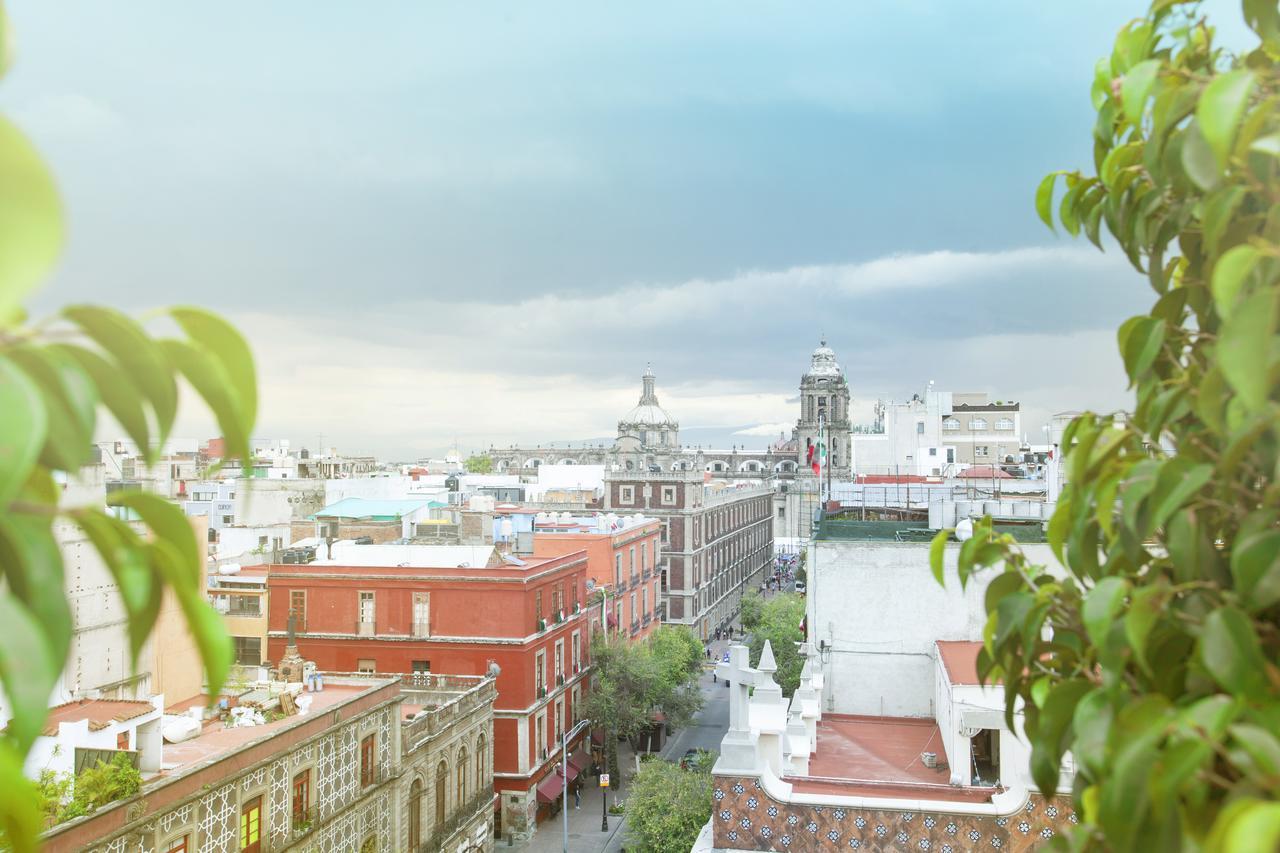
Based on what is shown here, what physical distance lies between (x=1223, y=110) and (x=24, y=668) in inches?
108

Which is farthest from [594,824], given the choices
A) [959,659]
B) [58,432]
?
[58,432]

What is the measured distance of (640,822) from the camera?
94.5 ft

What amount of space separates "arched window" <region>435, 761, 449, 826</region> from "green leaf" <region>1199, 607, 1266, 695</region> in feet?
92.9

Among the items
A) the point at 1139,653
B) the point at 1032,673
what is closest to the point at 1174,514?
the point at 1139,653

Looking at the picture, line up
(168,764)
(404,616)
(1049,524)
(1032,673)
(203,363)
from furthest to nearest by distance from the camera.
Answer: (404,616)
(168,764)
(1032,673)
(1049,524)
(203,363)

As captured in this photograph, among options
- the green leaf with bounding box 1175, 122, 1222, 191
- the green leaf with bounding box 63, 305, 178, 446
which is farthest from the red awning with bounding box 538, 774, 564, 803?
the green leaf with bounding box 63, 305, 178, 446

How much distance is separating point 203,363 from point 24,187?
454 mm

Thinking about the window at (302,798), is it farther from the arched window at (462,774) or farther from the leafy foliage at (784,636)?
the leafy foliage at (784,636)

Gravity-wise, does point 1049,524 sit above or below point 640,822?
above

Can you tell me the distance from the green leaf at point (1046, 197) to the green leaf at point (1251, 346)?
7.05ft

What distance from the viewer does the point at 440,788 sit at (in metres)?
29.0

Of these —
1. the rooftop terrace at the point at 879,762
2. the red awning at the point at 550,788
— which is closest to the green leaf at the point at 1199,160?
the rooftop terrace at the point at 879,762

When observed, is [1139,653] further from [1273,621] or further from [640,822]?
[640,822]

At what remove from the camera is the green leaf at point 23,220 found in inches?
66.1
